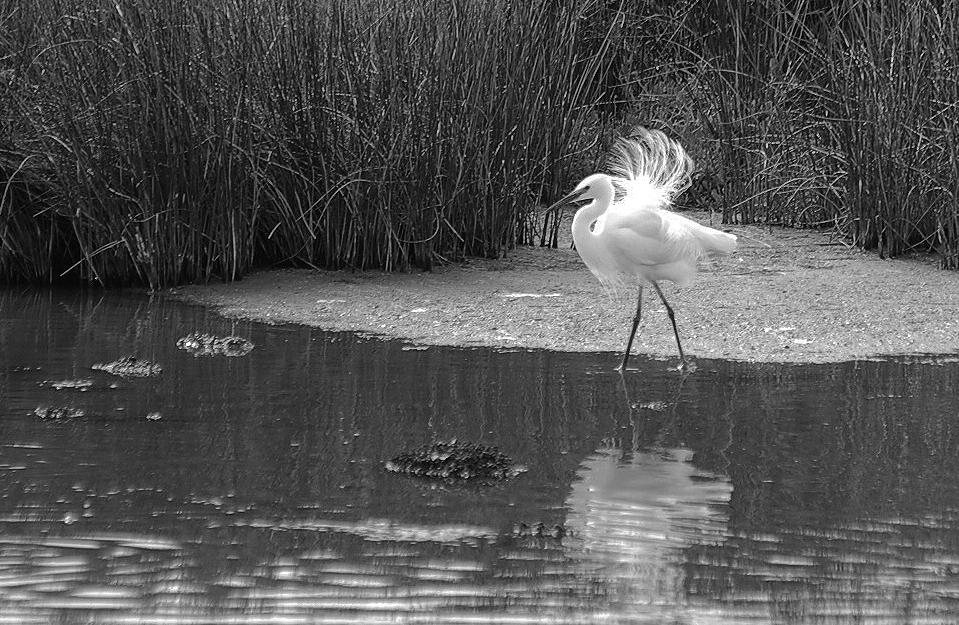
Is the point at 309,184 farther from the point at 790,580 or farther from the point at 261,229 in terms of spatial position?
the point at 790,580

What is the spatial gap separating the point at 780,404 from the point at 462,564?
197cm

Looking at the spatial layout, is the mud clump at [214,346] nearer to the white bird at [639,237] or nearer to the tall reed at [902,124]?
the white bird at [639,237]

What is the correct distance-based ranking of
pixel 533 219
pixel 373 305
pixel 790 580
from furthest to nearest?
1. pixel 533 219
2. pixel 373 305
3. pixel 790 580

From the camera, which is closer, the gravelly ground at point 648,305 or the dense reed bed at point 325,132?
the gravelly ground at point 648,305

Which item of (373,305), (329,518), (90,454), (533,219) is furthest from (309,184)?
(329,518)

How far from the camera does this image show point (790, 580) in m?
3.04

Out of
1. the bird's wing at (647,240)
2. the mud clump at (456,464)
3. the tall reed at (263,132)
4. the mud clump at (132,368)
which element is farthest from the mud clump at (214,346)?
the mud clump at (456,464)

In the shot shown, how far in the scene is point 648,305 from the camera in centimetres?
682

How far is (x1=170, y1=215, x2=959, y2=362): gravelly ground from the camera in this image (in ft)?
19.1

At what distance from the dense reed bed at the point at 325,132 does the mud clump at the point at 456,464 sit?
3.35 meters

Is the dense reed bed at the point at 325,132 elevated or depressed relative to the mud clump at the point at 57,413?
elevated

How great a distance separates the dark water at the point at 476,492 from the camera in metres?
2.94

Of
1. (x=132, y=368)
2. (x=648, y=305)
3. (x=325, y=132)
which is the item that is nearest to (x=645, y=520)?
(x=132, y=368)

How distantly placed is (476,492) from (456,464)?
0.54 feet
